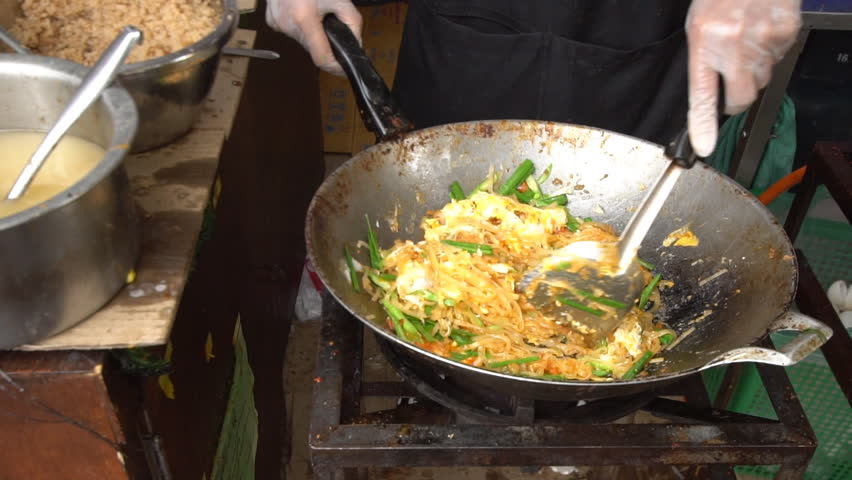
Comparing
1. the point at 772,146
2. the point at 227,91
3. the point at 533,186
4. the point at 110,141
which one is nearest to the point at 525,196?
the point at 533,186

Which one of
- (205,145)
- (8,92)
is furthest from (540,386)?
(8,92)

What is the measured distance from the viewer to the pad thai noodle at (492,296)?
1584 mm

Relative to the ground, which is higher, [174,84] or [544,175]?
[174,84]

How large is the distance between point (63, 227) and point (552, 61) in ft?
5.69

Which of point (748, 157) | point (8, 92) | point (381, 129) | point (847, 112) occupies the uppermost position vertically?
point (8, 92)

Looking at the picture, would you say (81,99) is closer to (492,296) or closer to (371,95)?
(371,95)

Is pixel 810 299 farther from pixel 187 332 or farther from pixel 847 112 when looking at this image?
→ pixel 847 112

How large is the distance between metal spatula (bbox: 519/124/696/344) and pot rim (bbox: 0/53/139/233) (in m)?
0.91

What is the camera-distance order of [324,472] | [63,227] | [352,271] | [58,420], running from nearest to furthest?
[63,227] → [58,420] → [324,472] → [352,271]

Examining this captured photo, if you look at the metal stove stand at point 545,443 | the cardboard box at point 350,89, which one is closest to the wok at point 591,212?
the metal stove stand at point 545,443

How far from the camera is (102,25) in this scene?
1.78 m

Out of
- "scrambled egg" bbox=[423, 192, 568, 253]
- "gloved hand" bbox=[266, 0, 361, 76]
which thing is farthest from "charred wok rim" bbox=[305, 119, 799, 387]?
"gloved hand" bbox=[266, 0, 361, 76]

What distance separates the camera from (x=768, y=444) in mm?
1438

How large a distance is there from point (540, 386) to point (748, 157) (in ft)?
8.98
